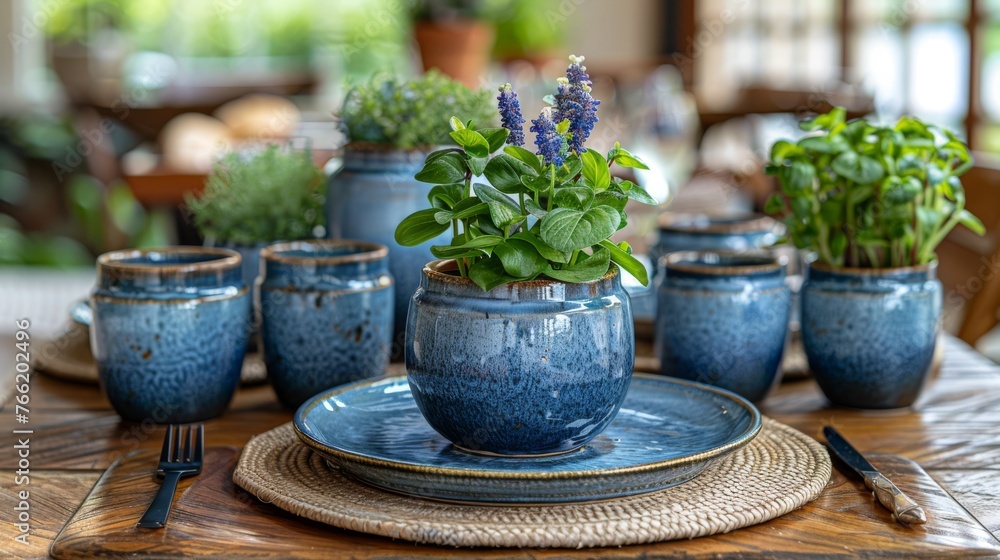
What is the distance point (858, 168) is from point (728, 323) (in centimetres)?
18

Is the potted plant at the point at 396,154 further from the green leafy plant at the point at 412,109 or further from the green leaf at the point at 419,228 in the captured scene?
the green leaf at the point at 419,228

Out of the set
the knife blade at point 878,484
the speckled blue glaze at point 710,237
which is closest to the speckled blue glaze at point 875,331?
the knife blade at point 878,484

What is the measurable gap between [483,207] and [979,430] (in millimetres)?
530

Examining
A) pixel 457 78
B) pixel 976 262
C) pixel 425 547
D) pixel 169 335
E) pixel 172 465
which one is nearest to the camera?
pixel 425 547

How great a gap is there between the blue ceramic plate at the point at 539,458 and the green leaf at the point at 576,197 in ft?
0.56

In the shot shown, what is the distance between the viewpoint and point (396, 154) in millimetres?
1114

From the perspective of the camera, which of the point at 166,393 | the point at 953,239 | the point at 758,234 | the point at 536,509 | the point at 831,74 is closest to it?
the point at 536,509

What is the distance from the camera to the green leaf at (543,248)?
2.30ft

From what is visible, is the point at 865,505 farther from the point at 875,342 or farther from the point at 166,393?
the point at 166,393

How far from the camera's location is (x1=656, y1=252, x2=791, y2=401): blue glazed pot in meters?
0.99

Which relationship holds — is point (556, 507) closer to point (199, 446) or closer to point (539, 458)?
point (539, 458)

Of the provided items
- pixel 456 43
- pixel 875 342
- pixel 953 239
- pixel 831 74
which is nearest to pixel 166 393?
pixel 875 342

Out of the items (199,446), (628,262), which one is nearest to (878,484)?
(628,262)

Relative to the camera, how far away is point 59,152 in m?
6.75
